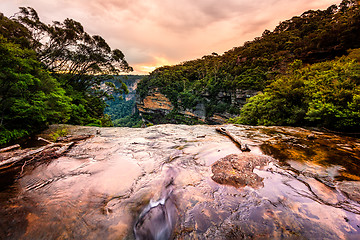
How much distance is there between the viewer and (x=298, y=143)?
516cm

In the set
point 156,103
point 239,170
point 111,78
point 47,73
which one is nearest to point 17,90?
point 47,73

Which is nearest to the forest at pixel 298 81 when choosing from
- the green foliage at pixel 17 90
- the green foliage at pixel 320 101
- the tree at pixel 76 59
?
Answer: the green foliage at pixel 320 101

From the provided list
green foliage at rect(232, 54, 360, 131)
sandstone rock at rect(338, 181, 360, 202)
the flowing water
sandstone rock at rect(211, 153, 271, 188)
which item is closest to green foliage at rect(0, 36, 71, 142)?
the flowing water

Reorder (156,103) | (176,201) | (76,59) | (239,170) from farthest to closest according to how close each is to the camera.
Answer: (156,103), (76,59), (239,170), (176,201)

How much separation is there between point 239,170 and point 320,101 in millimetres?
7441

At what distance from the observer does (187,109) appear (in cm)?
4544

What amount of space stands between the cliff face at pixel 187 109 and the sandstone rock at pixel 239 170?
82.0ft

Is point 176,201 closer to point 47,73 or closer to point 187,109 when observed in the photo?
point 47,73

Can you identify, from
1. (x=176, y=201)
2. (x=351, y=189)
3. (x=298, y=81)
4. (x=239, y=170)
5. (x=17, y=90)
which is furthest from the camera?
(x=298, y=81)

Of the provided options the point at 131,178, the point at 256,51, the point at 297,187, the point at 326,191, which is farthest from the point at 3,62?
the point at 256,51

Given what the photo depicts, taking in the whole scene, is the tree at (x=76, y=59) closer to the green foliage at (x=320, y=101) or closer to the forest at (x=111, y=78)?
the forest at (x=111, y=78)

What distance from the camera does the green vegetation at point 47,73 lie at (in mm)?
5738

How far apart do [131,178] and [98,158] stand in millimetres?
1772

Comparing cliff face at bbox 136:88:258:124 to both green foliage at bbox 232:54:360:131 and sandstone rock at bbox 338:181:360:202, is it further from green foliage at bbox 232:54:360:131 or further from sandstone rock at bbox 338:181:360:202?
sandstone rock at bbox 338:181:360:202
